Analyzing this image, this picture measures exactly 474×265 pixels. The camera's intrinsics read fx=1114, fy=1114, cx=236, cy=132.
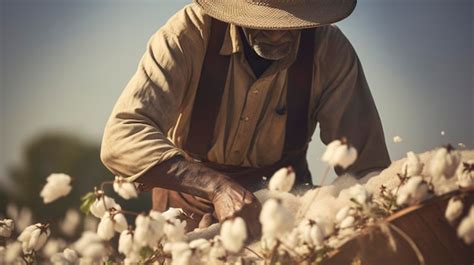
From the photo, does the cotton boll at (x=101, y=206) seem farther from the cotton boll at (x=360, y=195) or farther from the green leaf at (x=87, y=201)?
the cotton boll at (x=360, y=195)

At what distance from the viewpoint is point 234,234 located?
2.98 metres

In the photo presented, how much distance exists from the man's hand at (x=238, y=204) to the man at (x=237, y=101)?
0.05m

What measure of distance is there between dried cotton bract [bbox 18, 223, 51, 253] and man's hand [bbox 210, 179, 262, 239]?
1.90 ft

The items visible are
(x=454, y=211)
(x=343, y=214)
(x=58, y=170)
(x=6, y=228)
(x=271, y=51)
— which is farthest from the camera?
(x=58, y=170)

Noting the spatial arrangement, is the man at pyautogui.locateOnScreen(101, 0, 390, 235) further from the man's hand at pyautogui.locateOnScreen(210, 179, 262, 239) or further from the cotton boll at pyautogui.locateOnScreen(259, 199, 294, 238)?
the cotton boll at pyautogui.locateOnScreen(259, 199, 294, 238)

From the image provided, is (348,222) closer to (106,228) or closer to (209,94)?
(106,228)

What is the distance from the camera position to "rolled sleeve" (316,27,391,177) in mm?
4785

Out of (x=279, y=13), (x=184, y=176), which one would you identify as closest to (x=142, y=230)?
(x=184, y=176)

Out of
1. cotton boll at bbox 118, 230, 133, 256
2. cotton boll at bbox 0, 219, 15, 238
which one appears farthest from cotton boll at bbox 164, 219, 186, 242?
cotton boll at bbox 0, 219, 15, 238

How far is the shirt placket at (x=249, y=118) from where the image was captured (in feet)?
15.4

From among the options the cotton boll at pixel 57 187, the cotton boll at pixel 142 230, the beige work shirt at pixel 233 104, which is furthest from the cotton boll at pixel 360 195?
the beige work shirt at pixel 233 104

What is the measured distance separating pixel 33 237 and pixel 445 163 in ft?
4.30

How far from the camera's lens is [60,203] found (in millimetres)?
15188

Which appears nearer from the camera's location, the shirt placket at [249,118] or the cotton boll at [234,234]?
the cotton boll at [234,234]
